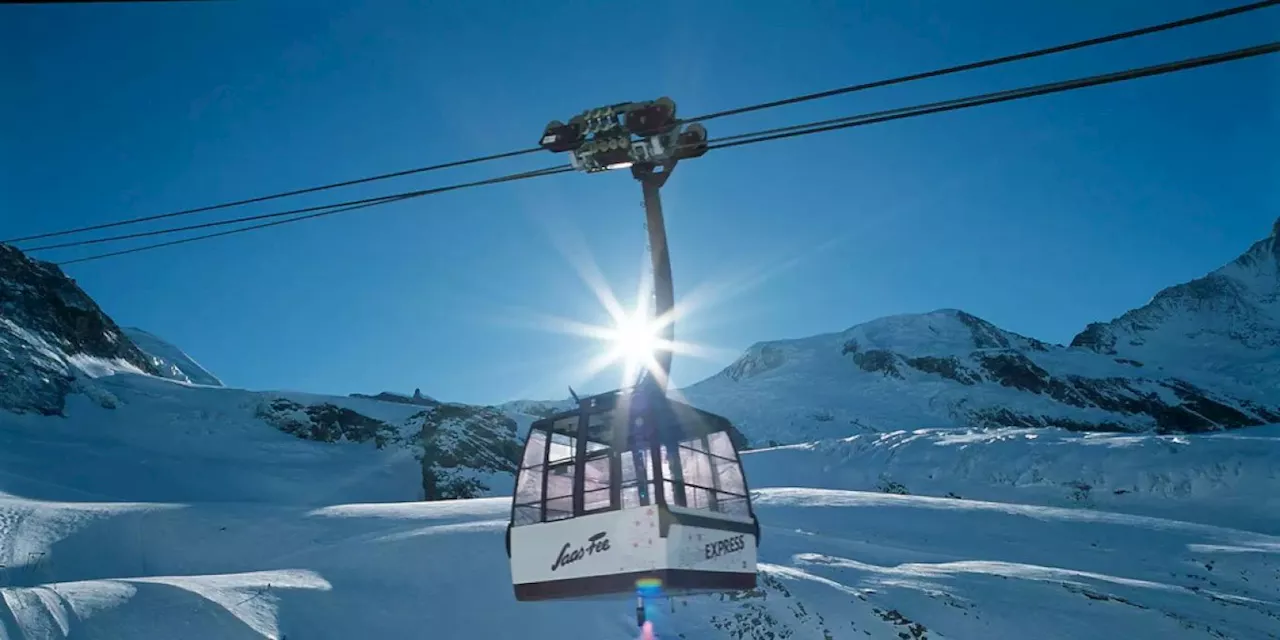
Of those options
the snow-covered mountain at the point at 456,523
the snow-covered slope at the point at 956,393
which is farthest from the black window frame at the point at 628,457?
the snow-covered slope at the point at 956,393

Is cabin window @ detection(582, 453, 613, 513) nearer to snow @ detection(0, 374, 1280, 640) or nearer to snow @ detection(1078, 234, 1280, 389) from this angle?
snow @ detection(0, 374, 1280, 640)

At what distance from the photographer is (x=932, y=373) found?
11938 centimetres

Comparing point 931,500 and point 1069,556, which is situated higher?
point 931,500

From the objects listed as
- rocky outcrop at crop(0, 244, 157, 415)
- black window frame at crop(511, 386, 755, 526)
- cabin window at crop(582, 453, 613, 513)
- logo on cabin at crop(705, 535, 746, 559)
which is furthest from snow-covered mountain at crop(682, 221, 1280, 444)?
cabin window at crop(582, 453, 613, 513)

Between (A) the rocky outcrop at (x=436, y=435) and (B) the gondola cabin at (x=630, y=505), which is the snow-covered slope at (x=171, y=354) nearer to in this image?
(A) the rocky outcrop at (x=436, y=435)

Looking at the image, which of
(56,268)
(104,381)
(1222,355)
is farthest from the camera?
(1222,355)

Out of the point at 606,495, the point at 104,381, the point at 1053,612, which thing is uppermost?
the point at 104,381

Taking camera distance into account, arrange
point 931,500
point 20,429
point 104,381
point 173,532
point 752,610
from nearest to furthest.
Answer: point 752,610 → point 173,532 → point 931,500 → point 20,429 → point 104,381

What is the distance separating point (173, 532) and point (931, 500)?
34.5m

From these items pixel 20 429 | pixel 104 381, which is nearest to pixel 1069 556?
pixel 20 429

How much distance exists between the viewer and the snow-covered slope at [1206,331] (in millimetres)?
147250

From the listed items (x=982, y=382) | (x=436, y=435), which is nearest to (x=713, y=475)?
(x=436, y=435)

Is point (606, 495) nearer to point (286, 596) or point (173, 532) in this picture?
point (286, 596)

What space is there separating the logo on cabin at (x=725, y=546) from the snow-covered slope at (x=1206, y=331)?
520 ft
